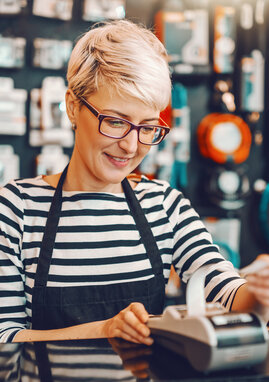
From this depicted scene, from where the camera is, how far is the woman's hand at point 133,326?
917 mm

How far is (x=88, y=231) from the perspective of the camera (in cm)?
141

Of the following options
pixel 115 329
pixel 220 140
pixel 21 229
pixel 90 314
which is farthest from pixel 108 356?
pixel 220 140

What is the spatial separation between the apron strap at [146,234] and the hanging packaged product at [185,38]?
176cm

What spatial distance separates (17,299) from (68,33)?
217 centimetres

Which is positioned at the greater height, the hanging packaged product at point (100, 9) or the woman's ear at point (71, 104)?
the hanging packaged product at point (100, 9)

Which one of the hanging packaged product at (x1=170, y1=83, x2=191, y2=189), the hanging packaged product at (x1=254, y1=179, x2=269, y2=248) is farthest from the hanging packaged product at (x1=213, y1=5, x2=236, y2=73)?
the hanging packaged product at (x1=254, y1=179, x2=269, y2=248)

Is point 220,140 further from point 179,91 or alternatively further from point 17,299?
point 17,299

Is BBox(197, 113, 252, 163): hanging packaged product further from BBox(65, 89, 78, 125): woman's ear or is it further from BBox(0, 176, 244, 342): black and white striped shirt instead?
BBox(65, 89, 78, 125): woman's ear

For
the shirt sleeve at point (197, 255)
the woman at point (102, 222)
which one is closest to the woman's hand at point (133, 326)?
the woman at point (102, 222)

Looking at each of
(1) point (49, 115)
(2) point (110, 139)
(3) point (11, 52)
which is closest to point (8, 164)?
(1) point (49, 115)

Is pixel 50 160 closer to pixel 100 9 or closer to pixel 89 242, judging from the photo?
pixel 100 9

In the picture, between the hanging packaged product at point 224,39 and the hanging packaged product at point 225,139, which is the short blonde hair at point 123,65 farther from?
the hanging packaged product at point 224,39

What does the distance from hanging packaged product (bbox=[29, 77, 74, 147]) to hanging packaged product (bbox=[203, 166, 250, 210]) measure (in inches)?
39.6

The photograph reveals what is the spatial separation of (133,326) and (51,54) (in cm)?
235
